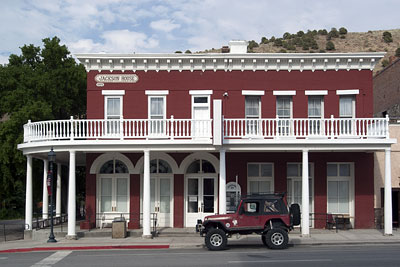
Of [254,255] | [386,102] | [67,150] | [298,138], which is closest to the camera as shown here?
[254,255]

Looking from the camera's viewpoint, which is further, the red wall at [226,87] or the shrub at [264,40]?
the shrub at [264,40]

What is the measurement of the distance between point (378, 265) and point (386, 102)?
24.7 m

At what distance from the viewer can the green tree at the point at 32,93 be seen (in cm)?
2938

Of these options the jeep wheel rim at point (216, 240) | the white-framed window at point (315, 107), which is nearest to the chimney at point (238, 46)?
the white-framed window at point (315, 107)

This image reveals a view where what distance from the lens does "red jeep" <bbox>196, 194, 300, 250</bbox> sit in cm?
1717

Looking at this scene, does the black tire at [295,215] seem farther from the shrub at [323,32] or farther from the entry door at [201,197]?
the shrub at [323,32]

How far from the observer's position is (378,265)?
43.5 ft

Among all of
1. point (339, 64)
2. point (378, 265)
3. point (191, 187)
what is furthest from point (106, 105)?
point (378, 265)

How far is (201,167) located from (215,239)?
713cm

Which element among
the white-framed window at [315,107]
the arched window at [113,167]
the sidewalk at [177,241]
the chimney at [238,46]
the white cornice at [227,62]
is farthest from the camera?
the chimney at [238,46]

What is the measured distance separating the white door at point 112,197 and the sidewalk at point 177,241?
1.67 metres

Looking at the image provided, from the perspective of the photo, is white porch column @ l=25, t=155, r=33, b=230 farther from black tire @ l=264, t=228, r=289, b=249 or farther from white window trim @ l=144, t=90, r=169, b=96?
black tire @ l=264, t=228, r=289, b=249

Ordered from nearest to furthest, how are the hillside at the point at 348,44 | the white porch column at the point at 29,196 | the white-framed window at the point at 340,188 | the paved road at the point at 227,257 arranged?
1. the paved road at the point at 227,257
2. the white porch column at the point at 29,196
3. the white-framed window at the point at 340,188
4. the hillside at the point at 348,44

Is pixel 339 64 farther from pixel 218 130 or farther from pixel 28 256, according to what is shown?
pixel 28 256
